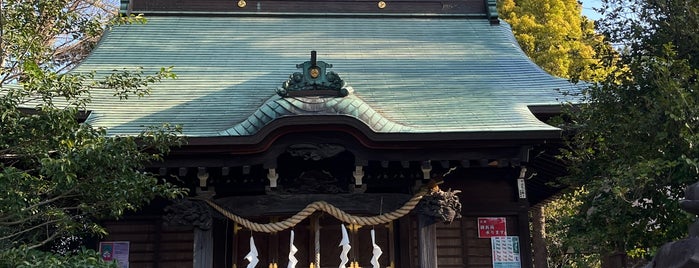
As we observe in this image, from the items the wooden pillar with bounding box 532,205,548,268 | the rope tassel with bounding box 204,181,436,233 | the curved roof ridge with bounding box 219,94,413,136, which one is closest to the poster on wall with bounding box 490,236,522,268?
the rope tassel with bounding box 204,181,436,233

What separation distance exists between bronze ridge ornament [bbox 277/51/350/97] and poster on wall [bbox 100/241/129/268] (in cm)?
294

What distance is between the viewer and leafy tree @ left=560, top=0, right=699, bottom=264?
5562 millimetres

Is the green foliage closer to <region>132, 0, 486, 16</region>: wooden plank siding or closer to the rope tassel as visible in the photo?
the rope tassel

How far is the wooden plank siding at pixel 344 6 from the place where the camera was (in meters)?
12.1

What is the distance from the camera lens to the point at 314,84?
279 inches

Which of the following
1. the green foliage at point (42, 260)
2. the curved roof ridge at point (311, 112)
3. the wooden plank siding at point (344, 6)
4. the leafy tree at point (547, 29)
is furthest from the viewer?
the leafy tree at point (547, 29)

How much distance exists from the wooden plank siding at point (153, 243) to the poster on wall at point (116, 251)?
0.18 ft

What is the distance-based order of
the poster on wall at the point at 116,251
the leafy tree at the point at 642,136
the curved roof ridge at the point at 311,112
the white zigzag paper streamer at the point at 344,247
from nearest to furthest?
the leafy tree at the point at 642,136 < the curved roof ridge at the point at 311,112 < the white zigzag paper streamer at the point at 344,247 < the poster on wall at the point at 116,251

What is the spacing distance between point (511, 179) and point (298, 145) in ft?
10.1

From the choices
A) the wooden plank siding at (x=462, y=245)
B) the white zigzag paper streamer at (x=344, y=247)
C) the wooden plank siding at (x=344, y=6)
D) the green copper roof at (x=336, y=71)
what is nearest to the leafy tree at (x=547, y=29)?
the wooden plank siding at (x=344, y=6)

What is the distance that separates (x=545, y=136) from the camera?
690 cm

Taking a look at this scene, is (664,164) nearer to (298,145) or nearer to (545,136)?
(545,136)

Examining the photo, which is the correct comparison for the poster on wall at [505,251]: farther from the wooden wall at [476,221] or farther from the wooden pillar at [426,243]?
the wooden pillar at [426,243]

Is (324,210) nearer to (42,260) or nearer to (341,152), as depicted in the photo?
(341,152)
